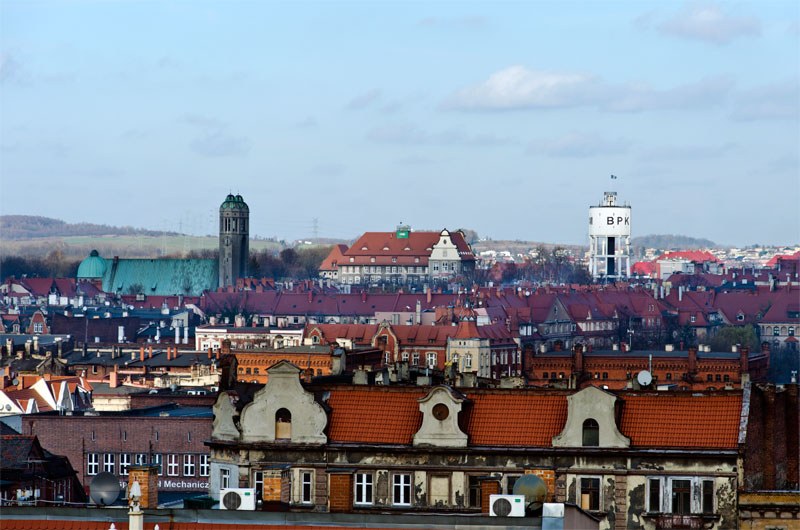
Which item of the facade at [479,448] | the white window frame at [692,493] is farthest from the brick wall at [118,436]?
the white window frame at [692,493]

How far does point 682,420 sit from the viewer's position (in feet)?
141

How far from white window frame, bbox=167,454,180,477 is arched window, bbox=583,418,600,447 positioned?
37.5 m

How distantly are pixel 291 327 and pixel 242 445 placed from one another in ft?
486

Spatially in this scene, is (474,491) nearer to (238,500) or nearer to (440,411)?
(440,411)

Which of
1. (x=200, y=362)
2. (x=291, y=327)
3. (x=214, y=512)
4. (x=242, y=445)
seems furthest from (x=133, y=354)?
(x=214, y=512)

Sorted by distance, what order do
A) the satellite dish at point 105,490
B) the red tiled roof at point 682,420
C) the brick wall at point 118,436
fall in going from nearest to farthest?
the satellite dish at point 105,490 → the red tiled roof at point 682,420 → the brick wall at point 118,436

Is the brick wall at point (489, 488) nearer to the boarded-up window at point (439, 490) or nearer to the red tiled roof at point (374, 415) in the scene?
the boarded-up window at point (439, 490)

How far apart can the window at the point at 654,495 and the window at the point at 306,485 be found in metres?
5.89

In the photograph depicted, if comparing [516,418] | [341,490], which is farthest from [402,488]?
[516,418]

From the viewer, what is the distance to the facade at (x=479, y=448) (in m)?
42.2

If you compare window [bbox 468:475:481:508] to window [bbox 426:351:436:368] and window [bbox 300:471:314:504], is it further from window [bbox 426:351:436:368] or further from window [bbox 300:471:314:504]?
window [bbox 426:351:436:368]

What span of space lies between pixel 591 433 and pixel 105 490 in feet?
38.6

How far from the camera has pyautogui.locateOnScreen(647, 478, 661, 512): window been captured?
4253cm

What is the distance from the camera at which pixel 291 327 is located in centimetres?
19225
